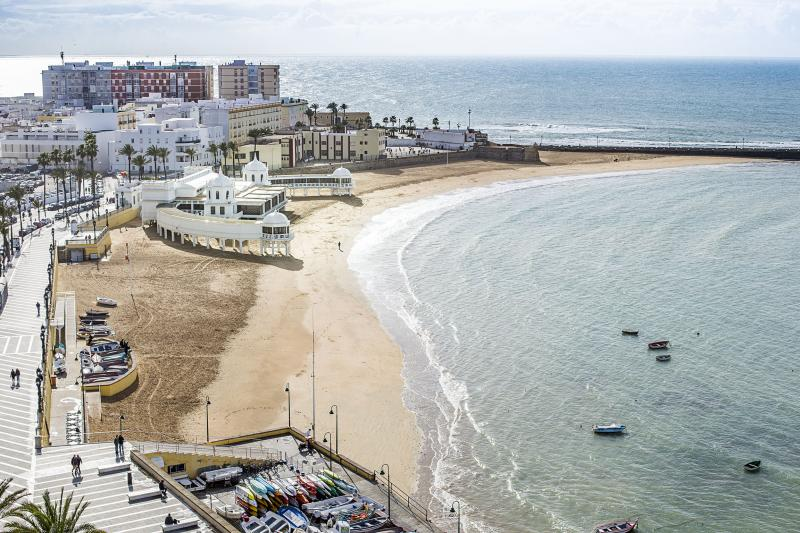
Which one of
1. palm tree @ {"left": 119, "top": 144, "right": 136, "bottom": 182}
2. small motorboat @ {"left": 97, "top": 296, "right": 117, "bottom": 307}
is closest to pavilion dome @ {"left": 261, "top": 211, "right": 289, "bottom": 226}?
small motorboat @ {"left": 97, "top": 296, "right": 117, "bottom": 307}

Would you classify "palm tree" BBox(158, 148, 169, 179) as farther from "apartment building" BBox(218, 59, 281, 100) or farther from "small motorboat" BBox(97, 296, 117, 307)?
"apartment building" BBox(218, 59, 281, 100)

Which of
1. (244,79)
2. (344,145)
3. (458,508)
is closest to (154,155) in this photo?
(344,145)

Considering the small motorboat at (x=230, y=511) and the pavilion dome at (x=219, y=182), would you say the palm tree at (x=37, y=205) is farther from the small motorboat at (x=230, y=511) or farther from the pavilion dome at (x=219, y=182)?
the small motorboat at (x=230, y=511)

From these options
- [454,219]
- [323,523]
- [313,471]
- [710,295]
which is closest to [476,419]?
[313,471]

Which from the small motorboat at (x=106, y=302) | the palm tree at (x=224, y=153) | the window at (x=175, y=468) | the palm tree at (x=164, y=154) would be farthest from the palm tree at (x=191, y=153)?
the window at (x=175, y=468)

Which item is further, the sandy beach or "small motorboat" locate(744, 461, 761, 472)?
the sandy beach

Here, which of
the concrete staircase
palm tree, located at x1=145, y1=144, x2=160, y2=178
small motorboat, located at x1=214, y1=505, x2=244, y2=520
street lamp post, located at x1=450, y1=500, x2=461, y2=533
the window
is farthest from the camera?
palm tree, located at x1=145, y1=144, x2=160, y2=178
